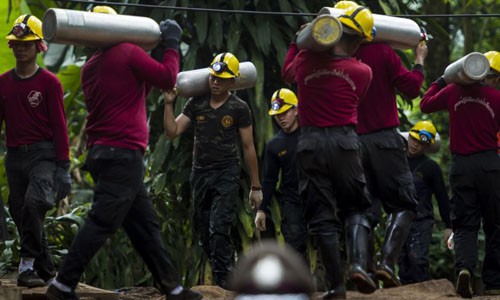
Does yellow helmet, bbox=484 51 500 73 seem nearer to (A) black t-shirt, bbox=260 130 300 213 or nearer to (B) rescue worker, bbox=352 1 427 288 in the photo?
(B) rescue worker, bbox=352 1 427 288

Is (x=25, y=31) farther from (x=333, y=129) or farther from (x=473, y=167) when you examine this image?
(x=473, y=167)

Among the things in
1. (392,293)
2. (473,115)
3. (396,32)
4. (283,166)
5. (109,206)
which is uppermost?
(396,32)

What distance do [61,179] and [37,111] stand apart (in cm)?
55

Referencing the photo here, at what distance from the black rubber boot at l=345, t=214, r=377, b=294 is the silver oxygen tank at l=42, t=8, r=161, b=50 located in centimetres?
198

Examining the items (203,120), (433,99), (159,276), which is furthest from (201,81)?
(159,276)

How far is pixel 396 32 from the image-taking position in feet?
27.2

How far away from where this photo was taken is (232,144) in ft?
31.4

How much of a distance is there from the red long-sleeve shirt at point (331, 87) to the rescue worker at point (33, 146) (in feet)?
6.45

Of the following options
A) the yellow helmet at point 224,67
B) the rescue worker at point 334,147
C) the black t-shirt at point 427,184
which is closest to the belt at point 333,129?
the rescue worker at point 334,147

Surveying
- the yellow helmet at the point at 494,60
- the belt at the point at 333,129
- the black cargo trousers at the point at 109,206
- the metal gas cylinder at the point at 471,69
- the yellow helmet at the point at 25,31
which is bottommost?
the black cargo trousers at the point at 109,206

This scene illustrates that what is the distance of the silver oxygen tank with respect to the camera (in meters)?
7.07

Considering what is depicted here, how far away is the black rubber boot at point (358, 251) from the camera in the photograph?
726 centimetres

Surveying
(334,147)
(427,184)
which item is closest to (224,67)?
(334,147)

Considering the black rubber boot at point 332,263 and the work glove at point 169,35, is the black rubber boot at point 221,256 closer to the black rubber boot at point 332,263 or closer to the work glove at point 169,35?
the black rubber boot at point 332,263
